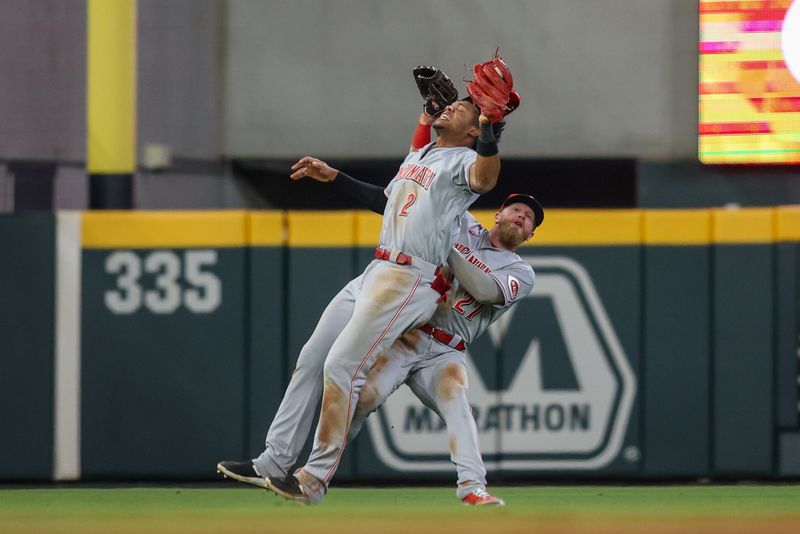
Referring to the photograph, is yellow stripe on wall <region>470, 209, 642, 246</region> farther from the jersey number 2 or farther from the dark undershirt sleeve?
the jersey number 2

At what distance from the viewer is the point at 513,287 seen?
5.42m

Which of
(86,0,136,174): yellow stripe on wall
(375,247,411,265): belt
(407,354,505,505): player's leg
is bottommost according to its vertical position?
(407,354,505,505): player's leg

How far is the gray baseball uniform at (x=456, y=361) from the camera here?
5.42 metres

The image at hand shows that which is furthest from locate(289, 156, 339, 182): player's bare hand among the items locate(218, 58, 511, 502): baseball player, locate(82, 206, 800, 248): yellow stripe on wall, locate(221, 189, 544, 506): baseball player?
locate(82, 206, 800, 248): yellow stripe on wall

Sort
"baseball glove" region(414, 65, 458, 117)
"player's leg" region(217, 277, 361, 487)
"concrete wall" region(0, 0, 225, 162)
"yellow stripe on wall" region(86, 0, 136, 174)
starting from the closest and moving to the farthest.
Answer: "player's leg" region(217, 277, 361, 487), "baseball glove" region(414, 65, 458, 117), "yellow stripe on wall" region(86, 0, 136, 174), "concrete wall" region(0, 0, 225, 162)

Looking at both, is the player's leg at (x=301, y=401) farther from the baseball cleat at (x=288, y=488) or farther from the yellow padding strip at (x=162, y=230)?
the yellow padding strip at (x=162, y=230)

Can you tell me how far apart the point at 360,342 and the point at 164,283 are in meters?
2.44

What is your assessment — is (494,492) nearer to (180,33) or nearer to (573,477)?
(573,477)

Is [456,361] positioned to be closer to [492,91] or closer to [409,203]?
[409,203]

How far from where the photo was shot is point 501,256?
18.4ft

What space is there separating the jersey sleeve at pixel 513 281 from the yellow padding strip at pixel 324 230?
188cm

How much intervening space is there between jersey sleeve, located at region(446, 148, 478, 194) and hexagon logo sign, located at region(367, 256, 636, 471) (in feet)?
7.04

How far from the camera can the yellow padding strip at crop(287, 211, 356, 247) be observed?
7324 millimetres

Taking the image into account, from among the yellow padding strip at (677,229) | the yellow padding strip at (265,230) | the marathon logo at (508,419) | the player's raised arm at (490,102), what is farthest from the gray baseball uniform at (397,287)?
the yellow padding strip at (677,229)
